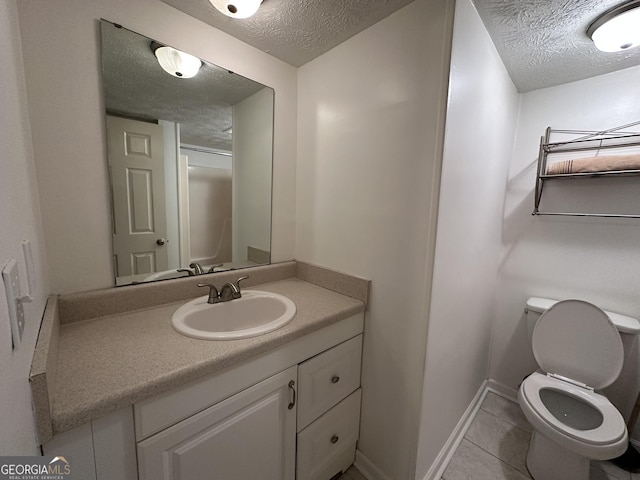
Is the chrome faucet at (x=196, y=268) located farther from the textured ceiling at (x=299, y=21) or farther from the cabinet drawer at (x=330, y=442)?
the textured ceiling at (x=299, y=21)

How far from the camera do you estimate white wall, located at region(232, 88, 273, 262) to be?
1427mm

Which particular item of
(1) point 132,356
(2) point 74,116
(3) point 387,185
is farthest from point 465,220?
(2) point 74,116

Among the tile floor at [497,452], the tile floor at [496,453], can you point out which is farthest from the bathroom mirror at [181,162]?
the tile floor at [497,452]

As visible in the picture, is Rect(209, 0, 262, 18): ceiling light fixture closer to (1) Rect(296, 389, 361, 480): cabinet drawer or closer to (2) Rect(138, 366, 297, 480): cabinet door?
(2) Rect(138, 366, 297, 480): cabinet door

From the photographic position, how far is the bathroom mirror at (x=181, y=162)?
1.04 metres

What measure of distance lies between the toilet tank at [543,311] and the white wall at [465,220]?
0.26 metres

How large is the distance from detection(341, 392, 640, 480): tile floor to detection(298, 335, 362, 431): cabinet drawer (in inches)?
19.4

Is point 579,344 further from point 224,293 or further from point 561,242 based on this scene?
point 224,293

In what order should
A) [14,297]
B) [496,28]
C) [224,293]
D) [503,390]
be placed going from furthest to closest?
[503,390] < [224,293] < [496,28] < [14,297]

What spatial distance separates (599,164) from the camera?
4.48ft

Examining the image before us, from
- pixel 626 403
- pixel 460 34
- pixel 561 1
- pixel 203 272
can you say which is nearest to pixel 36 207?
pixel 203 272

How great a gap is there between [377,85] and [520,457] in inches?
83.6

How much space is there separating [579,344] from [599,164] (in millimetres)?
980

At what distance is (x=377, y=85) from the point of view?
1167 mm
